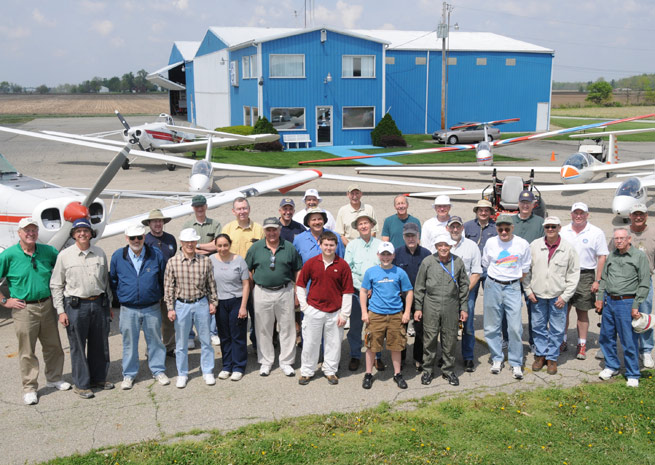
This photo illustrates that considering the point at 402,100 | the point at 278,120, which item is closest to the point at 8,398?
the point at 278,120

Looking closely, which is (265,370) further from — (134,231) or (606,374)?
(606,374)

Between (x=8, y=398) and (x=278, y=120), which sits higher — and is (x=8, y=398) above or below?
below

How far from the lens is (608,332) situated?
5.57 m

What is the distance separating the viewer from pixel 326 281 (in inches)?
213

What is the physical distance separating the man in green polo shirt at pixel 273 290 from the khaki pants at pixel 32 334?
1933 millimetres

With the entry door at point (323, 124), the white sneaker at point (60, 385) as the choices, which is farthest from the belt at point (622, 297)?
the entry door at point (323, 124)

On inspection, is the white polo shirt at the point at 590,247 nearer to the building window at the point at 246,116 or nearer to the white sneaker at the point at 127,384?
the white sneaker at the point at 127,384

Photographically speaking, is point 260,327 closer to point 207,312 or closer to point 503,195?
point 207,312

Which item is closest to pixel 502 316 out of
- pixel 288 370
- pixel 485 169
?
pixel 288 370

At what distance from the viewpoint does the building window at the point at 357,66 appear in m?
29.5

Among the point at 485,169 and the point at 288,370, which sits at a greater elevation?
the point at 485,169

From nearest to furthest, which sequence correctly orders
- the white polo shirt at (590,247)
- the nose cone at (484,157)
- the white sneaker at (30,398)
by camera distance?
1. the white sneaker at (30,398)
2. the white polo shirt at (590,247)
3. the nose cone at (484,157)

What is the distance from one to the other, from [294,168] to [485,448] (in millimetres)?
18097

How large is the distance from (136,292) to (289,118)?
25142 mm
